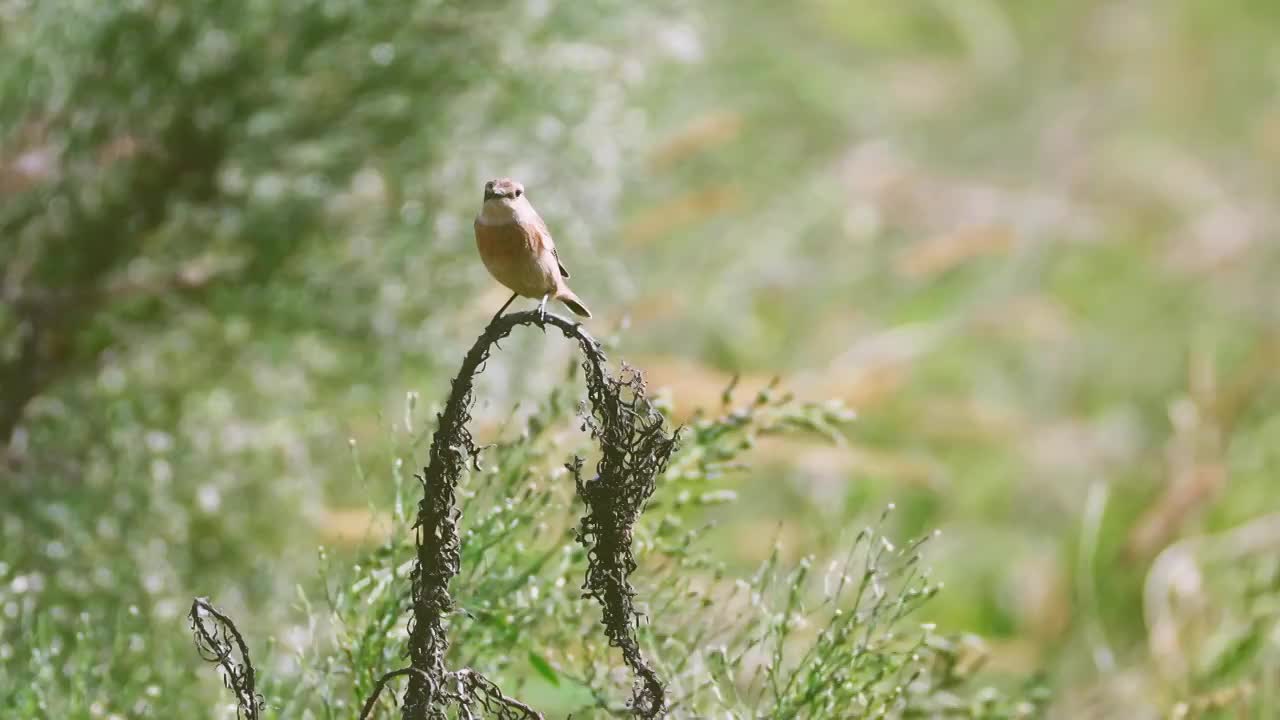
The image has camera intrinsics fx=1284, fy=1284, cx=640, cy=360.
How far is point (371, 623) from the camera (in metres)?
0.44

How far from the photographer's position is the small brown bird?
0.36 m

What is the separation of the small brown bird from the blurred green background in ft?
0.29

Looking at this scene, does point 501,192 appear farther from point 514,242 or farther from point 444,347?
Result: point 444,347

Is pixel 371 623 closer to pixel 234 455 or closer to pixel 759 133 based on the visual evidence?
pixel 234 455

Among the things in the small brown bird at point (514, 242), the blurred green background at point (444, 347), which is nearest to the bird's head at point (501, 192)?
the small brown bird at point (514, 242)

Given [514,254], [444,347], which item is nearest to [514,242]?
[514,254]

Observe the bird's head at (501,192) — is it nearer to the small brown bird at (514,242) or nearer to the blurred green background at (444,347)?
the small brown bird at (514,242)

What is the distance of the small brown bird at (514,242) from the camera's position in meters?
0.36

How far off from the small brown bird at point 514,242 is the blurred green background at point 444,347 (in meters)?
0.09

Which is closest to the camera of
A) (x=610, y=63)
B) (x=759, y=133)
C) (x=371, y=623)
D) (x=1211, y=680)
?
(x=371, y=623)

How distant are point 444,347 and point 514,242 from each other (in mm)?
519

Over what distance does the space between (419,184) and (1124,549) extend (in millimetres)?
603

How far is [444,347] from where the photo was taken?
87cm

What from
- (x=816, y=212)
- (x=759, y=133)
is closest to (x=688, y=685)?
(x=816, y=212)
